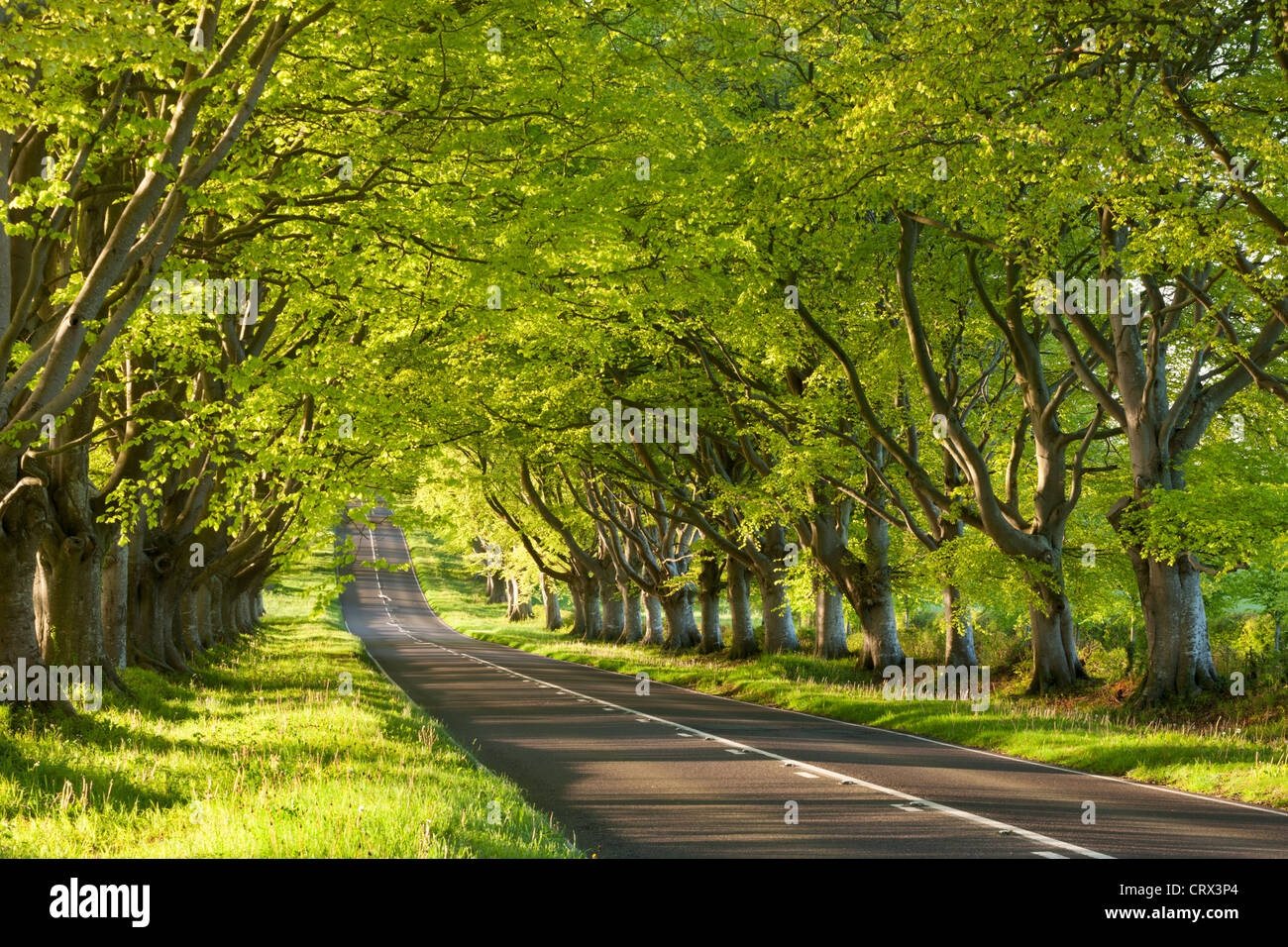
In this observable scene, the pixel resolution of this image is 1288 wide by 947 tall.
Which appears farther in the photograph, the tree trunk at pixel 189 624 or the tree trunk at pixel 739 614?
the tree trunk at pixel 739 614

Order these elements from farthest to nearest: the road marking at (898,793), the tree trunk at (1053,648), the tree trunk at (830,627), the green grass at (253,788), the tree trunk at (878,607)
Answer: the tree trunk at (830,627), the tree trunk at (878,607), the tree trunk at (1053,648), the road marking at (898,793), the green grass at (253,788)

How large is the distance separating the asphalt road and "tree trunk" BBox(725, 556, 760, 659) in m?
11.0

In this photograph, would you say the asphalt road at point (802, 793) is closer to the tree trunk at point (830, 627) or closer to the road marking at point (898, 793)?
the road marking at point (898, 793)

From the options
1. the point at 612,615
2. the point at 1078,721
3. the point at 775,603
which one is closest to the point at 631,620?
the point at 612,615

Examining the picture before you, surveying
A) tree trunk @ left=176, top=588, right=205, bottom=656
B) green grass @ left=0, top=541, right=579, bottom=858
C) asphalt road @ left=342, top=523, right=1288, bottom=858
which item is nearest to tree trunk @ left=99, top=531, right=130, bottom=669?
green grass @ left=0, top=541, right=579, bottom=858

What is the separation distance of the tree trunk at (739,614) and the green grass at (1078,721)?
5.73ft

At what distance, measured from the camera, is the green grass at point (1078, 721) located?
12.5 metres

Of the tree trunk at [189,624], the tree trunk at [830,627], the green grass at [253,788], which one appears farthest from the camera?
the tree trunk at [830,627]

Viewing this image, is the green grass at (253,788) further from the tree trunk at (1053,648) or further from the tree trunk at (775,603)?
the tree trunk at (775,603)

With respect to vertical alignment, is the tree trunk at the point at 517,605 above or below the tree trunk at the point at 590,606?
below

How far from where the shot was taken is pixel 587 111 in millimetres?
12344

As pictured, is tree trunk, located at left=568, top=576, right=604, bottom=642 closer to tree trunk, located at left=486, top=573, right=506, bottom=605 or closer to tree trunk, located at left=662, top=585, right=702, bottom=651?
tree trunk, located at left=662, top=585, right=702, bottom=651

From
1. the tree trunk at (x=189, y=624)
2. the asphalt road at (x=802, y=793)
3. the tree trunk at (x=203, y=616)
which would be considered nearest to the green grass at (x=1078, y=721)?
the asphalt road at (x=802, y=793)

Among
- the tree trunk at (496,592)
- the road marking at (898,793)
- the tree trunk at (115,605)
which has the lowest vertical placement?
the tree trunk at (496,592)
